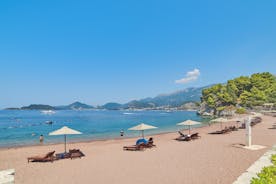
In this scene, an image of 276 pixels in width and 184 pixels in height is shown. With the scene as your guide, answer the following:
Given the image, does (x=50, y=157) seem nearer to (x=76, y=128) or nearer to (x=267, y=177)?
(x=267, y=177)

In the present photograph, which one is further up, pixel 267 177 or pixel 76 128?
pixel 267 177

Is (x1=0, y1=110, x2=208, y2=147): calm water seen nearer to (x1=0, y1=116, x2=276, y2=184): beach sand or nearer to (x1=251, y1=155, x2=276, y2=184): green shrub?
(x1=0, y1=116, x2=276, y2=184): beach sand

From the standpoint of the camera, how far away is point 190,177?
8.49m

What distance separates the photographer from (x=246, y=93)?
65.1m

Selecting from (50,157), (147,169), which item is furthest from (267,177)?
(50,157)

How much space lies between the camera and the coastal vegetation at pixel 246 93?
208ft

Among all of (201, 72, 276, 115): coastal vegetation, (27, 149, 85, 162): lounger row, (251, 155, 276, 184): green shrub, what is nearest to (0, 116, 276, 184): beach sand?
(27, 149, 85, 162): lounger row

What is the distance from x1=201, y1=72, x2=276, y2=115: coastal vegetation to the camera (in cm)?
6344

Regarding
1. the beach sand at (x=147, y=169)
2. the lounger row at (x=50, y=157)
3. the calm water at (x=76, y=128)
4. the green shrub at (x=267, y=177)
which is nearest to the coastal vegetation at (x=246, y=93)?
the calm water at (x=76, y=128)

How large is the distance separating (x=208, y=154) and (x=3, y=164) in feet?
41.7

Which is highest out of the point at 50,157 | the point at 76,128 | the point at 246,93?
the point at 246,93

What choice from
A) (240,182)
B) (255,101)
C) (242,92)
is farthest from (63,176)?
(242,92)

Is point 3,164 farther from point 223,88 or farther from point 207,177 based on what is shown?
point 223,88

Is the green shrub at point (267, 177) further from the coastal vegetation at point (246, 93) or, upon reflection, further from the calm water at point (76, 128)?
the coastal vegetation at point (246, 93)
